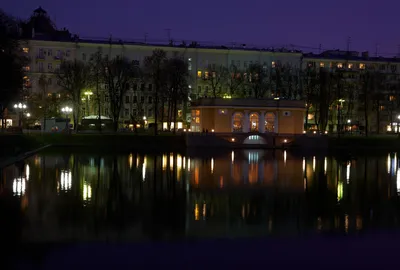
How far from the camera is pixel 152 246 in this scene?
51.6 feet

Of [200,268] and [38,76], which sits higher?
[38,76]

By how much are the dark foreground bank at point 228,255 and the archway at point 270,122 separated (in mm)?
61078

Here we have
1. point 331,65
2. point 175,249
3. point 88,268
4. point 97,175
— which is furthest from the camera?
point 331,65

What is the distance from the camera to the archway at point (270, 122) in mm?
77625

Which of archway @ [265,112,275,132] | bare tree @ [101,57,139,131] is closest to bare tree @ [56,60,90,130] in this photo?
bare tree @ [101,57,139,131]

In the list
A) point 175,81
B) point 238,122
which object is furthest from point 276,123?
point 175,81

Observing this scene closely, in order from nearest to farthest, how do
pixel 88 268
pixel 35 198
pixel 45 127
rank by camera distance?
pixel 88 268 → pixel 35 198 → pixel 45 127

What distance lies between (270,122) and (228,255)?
210ft

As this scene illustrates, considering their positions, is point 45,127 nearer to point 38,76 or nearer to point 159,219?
point 38,76

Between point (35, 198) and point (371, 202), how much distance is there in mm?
16575

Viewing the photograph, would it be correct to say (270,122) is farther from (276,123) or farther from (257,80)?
(257,80)

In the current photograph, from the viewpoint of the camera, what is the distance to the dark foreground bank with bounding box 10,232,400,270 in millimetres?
14063

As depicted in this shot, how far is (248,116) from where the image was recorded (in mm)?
76500

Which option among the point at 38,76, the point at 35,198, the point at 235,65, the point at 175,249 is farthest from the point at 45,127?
the point at 175,249
